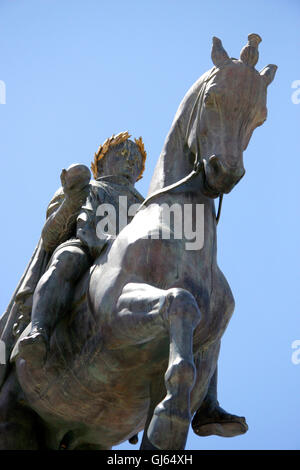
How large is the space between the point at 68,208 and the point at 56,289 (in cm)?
111

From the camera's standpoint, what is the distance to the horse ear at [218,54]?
28.5 feet

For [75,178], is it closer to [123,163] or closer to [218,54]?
[123,163]

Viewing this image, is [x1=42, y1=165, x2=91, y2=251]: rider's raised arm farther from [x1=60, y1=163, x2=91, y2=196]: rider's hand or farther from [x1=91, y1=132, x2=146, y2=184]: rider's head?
[x1=91, y1=132, x2=146, y2=184]: rider's head

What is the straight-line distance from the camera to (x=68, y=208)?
9555 millimetres

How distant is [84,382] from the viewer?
8492 mm

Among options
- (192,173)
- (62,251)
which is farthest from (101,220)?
(192,173)

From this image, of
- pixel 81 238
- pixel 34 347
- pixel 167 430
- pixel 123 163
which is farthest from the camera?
pixel 123 163

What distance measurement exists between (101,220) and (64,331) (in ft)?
3.72

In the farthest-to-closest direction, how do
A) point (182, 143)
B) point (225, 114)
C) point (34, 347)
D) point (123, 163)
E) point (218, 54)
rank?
point (123, 163), point (182, 143), point (218, 54), point (225, 114), point (34, 347)

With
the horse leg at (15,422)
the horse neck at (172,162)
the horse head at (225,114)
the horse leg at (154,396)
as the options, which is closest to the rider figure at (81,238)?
the horse neck at (172,162)

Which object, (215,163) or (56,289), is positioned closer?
(215,163)

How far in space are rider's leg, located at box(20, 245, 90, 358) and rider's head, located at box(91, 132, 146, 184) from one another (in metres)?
1.49

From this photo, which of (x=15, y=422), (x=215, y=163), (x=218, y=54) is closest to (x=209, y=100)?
(x=218, y=54)
